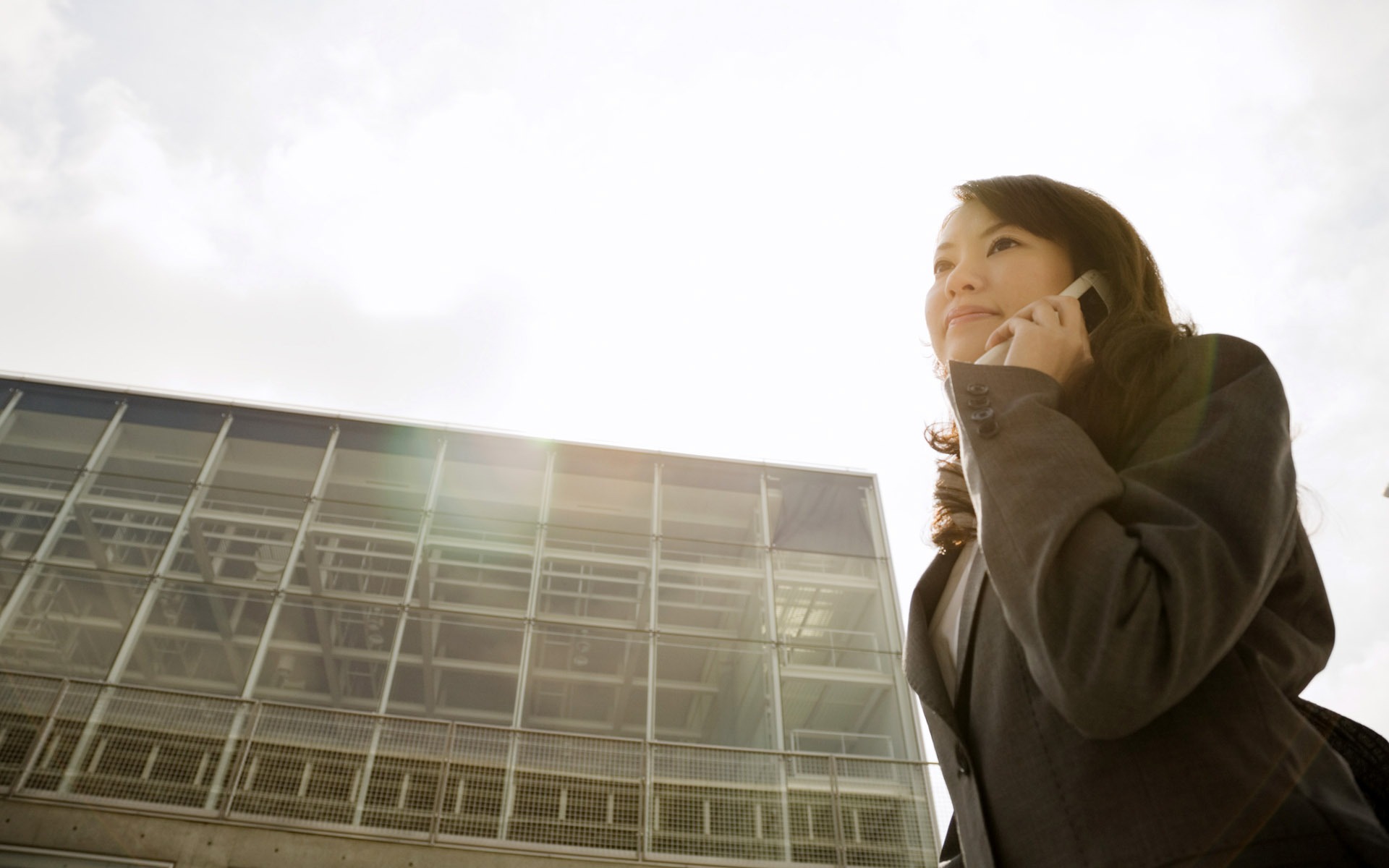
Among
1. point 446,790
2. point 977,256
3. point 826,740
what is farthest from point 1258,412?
point 826,740

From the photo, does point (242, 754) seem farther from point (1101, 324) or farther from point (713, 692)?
point (1101, 324)

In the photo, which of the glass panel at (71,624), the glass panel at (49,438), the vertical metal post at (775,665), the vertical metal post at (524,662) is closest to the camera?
the vertical metal post at (524,662)

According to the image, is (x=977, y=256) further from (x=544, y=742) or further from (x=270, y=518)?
(x=270, y=518)

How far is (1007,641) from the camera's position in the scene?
0.94m

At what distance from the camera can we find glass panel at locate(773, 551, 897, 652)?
532 inches

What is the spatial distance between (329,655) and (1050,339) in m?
13.6

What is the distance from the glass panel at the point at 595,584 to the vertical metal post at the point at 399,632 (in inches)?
82.9

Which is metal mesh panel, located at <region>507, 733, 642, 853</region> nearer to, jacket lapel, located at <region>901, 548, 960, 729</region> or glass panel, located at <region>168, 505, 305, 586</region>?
glass panel, located at <region>168, 505, 305, 586</region>

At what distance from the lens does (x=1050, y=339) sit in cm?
111

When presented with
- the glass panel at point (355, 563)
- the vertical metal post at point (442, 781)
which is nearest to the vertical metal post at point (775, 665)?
the vertical metal post at point (442, 781)

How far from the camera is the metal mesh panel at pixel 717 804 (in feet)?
34.0

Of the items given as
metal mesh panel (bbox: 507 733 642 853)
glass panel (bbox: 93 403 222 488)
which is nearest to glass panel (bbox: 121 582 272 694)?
glass panel (bbox: 93 403 222 488)

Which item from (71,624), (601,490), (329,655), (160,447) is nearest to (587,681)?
(601,490)

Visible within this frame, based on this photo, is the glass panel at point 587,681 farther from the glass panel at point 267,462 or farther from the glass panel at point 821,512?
the glass panel at point 267,462
